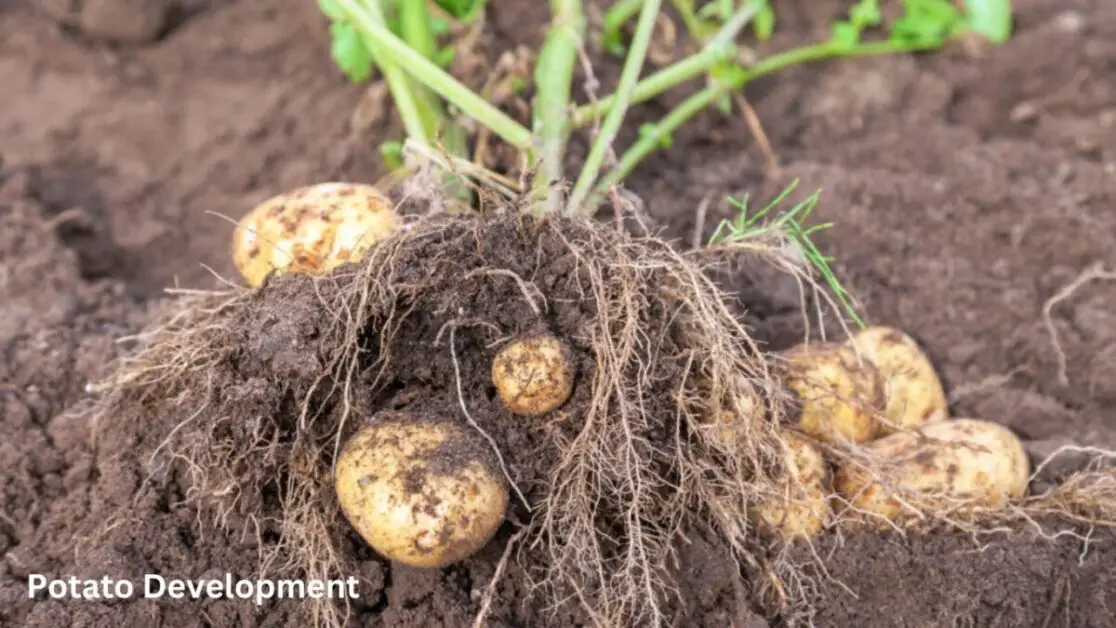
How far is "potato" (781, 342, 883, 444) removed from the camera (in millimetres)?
1742

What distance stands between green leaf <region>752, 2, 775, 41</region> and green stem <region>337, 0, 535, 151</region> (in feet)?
4.02

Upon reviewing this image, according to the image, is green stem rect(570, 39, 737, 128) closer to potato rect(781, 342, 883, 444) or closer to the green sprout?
the green sprout

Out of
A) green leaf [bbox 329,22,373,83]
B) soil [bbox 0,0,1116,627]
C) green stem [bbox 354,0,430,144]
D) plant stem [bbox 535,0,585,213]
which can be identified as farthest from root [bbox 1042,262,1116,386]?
green leaf [bbox 329,22,373,83]

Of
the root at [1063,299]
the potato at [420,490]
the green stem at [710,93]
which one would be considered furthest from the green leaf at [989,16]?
the potato at [420,490]

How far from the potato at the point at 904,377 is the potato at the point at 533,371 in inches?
24.6

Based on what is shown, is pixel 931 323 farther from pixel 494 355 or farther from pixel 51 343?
pixel 51 343

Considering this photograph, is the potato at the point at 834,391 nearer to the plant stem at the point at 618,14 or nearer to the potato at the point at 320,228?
the potato at the point at 320,228

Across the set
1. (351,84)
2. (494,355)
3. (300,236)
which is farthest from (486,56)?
(494,355)

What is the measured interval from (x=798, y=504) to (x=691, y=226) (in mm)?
802

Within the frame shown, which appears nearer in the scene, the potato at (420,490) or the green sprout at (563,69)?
the potato at (420,490)

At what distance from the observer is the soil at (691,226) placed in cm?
158

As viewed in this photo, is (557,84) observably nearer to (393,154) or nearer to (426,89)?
(426,89)

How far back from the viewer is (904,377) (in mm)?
1900

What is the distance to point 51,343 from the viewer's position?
200 cm
